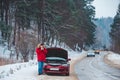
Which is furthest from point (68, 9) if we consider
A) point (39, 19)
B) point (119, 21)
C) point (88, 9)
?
point (119, 21)

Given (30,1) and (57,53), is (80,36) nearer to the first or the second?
(30,1)

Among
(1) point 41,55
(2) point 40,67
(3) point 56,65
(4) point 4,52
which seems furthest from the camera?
(4) point 4,52

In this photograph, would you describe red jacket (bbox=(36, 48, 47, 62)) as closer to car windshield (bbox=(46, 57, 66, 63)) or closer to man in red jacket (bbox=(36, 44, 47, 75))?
man in red jacket (bbox=(36, 44, 47, 75))

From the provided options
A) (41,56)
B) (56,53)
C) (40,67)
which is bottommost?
(40,67)

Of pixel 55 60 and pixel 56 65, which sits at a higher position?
pixel 55 60

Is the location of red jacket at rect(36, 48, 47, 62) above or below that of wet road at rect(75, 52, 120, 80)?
above

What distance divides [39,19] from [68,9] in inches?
558

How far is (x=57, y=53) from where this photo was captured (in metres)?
A: 25.8

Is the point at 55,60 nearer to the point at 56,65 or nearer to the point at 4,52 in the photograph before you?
the point at 56,65

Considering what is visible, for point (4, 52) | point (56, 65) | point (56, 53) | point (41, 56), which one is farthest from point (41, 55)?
point (4, 52)

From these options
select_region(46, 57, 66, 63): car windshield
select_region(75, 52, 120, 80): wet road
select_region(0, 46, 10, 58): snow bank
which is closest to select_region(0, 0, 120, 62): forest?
select_region(0, 46, 10, 58): snow bank

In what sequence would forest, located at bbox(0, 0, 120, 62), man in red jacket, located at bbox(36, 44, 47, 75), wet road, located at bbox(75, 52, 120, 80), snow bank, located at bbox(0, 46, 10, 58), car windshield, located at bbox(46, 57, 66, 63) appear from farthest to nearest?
forest, located at bbox(0, 0, 120, 62)
snow bank, located at bbox(0, 46, 10, 58)
car windshield, located at bbox(46, 57, 66, 63)
man in red jacket, located at bbox(36, 44, 47, 75)
wet road, located at bbox(75, 52, 120, 80)

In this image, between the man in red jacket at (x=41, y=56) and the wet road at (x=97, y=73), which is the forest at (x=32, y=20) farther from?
the man in red jacket at (x=41, y=56)

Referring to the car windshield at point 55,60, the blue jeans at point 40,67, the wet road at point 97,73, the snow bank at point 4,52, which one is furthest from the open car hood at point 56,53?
the snow bank at point 4,52
